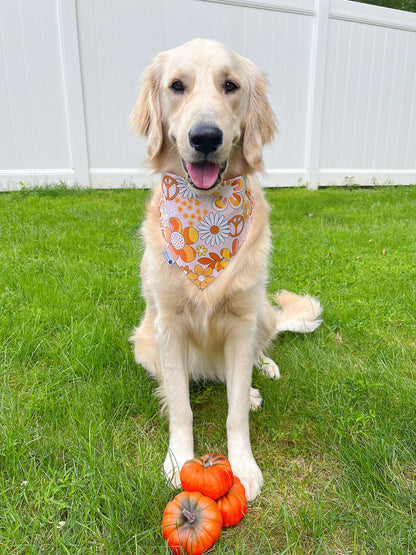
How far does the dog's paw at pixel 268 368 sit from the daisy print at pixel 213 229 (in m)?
0.72

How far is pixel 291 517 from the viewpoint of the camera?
4.29ft

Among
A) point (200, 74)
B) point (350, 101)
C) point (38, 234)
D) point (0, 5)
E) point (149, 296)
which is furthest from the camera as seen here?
point (350, 101)

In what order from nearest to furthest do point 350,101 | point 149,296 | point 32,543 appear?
point 32,543 → point 149,296 → point 350,101

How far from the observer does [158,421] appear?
1.83 meters

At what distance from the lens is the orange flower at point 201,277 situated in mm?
1755

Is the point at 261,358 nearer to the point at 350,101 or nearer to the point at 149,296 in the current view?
the point at 149,296

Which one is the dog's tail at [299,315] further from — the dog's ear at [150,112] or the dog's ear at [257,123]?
the dog's ear at [150,112]

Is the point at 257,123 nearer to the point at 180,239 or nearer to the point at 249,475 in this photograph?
the point at 180,239

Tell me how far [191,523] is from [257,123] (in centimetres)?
158

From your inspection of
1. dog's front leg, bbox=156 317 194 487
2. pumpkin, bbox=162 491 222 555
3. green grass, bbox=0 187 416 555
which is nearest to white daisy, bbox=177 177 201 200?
dog's front leg, bbox=156 317 194 487

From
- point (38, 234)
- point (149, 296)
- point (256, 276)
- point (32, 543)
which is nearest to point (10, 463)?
point (32, 543)

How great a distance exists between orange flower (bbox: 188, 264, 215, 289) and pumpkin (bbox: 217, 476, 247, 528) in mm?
774

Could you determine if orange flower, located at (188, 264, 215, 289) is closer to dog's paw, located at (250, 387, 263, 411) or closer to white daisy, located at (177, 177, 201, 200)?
white daisy, located at (177, 177, 201, 200)

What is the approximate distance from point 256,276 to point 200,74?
853 mm
